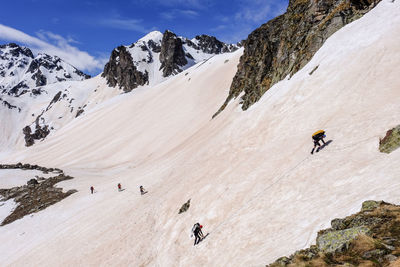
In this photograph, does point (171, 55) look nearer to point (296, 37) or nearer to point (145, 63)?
point (145, 63)

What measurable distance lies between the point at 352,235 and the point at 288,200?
687 centimetres

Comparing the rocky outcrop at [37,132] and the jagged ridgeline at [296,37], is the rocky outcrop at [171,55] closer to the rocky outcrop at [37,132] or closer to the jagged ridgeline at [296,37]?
the rocky outcrop at [37,132]

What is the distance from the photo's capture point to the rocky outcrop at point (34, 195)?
3719 cm

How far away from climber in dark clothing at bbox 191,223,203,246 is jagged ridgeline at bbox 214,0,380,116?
78.4ft

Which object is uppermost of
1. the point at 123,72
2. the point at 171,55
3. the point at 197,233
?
the point at 123,72

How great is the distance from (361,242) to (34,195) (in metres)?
50.9

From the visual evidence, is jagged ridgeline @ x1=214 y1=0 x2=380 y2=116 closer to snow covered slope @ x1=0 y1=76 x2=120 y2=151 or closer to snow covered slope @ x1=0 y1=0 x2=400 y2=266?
snow covered slope @ x1=0 y1=0 x2=400 y2=266

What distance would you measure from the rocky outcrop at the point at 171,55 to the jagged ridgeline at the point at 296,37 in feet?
407

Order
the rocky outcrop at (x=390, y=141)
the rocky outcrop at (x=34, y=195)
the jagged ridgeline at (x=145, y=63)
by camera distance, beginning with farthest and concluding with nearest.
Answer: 1. the jagged ridgeline at (x=145, y=63)
2. the rocky outcrop at (x=34, y=195)
3. the rocky outcrop at (x=390, y=141)

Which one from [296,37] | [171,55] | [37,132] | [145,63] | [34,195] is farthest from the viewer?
[145,63]

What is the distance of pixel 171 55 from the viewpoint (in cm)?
17188

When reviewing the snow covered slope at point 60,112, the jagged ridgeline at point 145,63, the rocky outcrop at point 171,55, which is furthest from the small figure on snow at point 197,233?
the snow covered slope at point 60,112

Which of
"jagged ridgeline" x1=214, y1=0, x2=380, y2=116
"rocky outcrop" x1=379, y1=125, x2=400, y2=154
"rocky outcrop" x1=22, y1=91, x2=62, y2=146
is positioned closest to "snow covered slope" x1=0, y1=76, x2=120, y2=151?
"rocky outcrop" x1=22, y1=91, x2=62, y2=146

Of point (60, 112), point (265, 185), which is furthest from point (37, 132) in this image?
point (265, 185)
